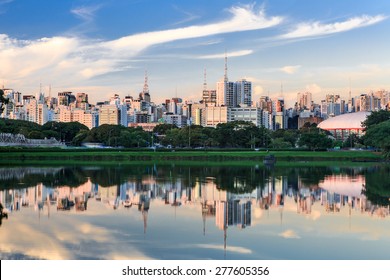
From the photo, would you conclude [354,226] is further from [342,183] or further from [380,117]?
[380,117]

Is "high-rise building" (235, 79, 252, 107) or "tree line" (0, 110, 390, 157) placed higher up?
"high-rise building" (235, 79, 252, 107)

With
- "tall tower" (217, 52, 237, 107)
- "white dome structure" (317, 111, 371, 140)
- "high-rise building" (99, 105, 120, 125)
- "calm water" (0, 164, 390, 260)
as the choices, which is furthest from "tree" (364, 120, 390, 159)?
"tall tower" (217, 52, 237, 107)

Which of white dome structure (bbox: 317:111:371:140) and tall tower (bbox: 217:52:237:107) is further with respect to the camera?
tall tower (bbox: 217:52:237:107)

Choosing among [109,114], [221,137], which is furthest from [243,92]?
[221,137]

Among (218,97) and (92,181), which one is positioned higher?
(218,97)

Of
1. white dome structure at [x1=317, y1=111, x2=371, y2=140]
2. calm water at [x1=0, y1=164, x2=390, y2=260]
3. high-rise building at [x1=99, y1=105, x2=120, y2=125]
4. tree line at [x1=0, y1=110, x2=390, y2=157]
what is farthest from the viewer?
high-rise building at [x1=99, y1=105, x2=120, y2=125]

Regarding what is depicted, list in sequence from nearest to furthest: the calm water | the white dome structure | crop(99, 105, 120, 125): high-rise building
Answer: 1. the calm water
2. the white dome structure
3. crop(99, 105, 120, 125): high-rise building

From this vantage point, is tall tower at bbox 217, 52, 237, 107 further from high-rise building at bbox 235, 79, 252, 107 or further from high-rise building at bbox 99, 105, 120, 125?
high-rise building at bbox 99, 105, 120, 125

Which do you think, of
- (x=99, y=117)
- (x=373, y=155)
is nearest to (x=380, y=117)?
(x=373, y=155)
